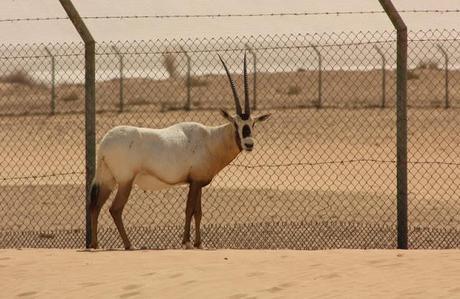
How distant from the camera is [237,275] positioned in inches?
454

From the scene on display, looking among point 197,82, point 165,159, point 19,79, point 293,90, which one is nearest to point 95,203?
point 165,159

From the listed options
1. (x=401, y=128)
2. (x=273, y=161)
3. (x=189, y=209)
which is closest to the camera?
(x=401, y=128)

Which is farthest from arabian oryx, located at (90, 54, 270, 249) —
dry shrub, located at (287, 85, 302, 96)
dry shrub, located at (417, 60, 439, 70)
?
dry shrub, located at (417, 60, 439, 70)

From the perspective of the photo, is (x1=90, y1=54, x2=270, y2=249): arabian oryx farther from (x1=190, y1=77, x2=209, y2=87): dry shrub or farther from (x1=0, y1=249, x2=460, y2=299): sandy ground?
(x1=190, y1=77, x2=209, y2=87): dry shrub

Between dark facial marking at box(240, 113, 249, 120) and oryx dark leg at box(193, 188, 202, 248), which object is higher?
dark facial marking at box(240, 113, 249, 120)

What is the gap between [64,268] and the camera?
40.4ft

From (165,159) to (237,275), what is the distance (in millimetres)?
3231

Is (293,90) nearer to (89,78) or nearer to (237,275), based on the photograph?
(89,78)

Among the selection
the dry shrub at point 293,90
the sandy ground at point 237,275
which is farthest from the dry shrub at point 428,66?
the sandy ground at point 237,275

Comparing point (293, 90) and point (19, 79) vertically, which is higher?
point (19, 79)

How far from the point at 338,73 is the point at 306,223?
22066 mm

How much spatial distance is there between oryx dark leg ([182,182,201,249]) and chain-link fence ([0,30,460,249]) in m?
0.77

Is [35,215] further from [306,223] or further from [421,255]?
[421,255]

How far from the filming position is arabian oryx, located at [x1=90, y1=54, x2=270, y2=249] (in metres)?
14.3
